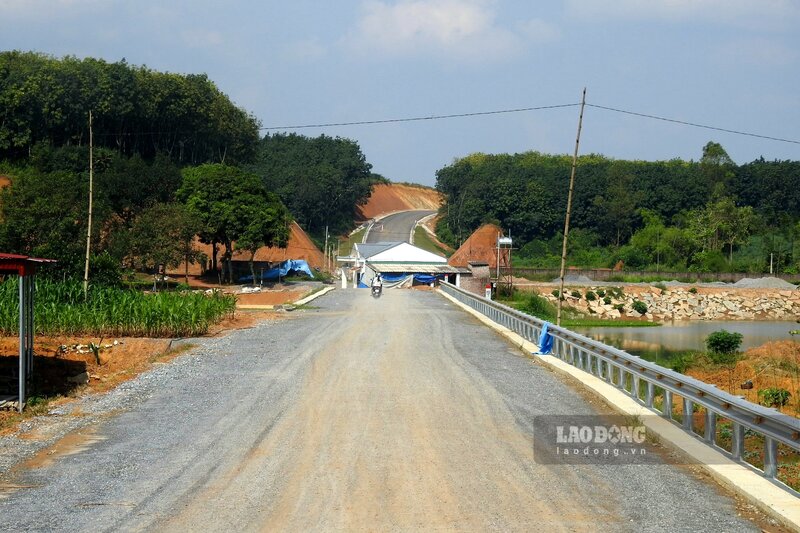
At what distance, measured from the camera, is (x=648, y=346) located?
45.2 meters

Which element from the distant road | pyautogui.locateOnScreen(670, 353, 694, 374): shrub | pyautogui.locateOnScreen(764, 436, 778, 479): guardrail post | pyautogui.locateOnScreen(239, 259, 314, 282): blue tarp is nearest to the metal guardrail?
pyautogui.locateOnScreen(764, 436, 778, 479): guardrail post

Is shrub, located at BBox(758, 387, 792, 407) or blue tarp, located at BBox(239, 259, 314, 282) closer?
shrub, located at BBox(758, 387, 792, 407)

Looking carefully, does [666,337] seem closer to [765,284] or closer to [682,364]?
[682,364]

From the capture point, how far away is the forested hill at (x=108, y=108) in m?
88.1

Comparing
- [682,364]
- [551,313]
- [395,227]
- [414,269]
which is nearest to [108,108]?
[414,269]

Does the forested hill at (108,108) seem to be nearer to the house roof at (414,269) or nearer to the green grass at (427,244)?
the house roof at (414,269)

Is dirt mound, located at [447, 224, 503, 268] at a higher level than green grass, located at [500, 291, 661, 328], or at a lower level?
higher

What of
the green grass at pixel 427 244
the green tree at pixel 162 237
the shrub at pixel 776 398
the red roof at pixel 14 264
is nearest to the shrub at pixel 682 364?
the shrub at pixel 776 398

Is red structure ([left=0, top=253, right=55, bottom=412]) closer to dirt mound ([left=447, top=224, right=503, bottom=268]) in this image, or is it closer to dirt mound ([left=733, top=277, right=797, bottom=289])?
dirt mound ([left=733, top=277, right=797, bottom=289])

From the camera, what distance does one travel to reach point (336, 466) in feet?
33.4

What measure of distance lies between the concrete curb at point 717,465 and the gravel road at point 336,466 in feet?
0.92

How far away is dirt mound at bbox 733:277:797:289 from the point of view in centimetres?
8606

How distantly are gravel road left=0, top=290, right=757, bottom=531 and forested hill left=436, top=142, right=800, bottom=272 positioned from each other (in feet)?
299

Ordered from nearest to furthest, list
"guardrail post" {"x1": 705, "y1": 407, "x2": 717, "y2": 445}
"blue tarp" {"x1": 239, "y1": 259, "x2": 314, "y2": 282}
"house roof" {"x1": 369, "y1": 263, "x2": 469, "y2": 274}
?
"guardrail post" {"x1": 705, "y1": 407, "x2": 717, "y2": 445}, "house roof" {"x1": 369, "y1": 263, "x2": 469, "y2": 274}, "blue tarp" {"x1": 239, "y1": 259, "x2": 314, "y2": 282}
